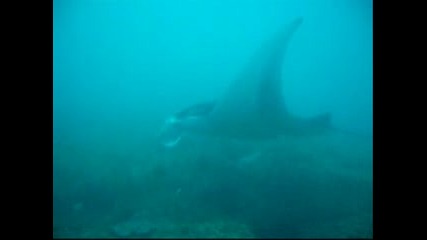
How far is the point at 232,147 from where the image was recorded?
28.6 ft

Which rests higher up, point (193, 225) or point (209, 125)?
point (209, 125)

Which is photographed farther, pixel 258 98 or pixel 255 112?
pixel 255 112

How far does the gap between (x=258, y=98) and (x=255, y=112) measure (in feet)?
1.33

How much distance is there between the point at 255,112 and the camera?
27.7ft

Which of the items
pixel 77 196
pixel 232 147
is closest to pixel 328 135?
pixel 232 147

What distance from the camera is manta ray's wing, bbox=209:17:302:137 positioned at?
24.7ft

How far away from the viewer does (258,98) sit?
8.21 m

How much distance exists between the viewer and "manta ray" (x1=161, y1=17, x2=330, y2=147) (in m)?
7.62

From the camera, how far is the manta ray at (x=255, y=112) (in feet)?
25.0

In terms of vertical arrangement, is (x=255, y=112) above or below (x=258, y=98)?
below

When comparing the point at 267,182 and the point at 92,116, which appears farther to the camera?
the point at 92,116
